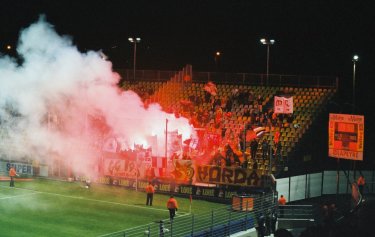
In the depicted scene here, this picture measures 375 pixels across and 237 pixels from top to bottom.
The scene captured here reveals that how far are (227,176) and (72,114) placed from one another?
10253 millimetres

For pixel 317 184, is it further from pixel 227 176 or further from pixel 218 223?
pixel 218 223

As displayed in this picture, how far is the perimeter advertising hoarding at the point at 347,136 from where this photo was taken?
2975cm

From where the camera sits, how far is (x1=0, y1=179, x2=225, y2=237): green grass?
2578cm

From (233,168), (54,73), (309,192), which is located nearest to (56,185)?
(54,73)

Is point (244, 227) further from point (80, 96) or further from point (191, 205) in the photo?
point (80, 96)

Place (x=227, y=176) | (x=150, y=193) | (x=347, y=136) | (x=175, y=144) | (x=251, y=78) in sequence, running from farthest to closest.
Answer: (x=251, y=78)
(x=175, y=144)
(x=227, y=176)
(x=150, y=193)
(x=347, y=136)

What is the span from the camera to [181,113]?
38156mm

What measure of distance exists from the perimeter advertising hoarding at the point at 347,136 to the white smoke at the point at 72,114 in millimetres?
8765

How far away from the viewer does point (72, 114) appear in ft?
120

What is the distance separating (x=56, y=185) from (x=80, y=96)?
5.38 meters

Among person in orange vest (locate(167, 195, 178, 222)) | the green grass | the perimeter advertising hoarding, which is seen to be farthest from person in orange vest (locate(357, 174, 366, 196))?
person in orange vest (locate(167, 195, 178, 222))

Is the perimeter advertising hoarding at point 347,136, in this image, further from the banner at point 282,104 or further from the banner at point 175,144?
the banner at point 175,144

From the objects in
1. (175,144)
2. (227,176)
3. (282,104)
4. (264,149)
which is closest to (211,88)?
(175,144)

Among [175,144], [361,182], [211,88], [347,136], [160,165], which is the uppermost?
[211,88]
